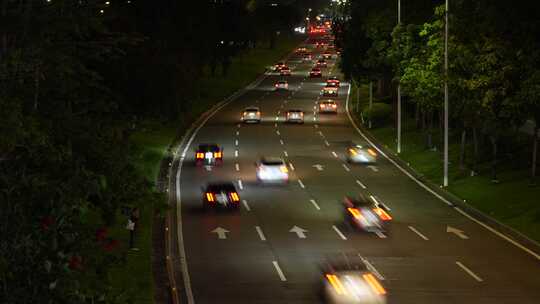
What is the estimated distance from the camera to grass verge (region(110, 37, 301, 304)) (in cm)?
1967

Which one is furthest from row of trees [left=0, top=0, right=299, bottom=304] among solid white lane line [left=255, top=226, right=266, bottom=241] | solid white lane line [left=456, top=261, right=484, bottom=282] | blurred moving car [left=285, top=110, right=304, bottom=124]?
blurred moving car [left=285, top=110, right=304, bottom=124]

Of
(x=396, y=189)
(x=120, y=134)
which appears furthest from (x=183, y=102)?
(x=120, y=134)

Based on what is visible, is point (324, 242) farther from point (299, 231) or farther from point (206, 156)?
A: point (206, 156)

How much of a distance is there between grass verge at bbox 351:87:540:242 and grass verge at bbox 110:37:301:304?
44.6 ft

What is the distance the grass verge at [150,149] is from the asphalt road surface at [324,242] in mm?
1439

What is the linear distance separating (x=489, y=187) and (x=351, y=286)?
24.3 meters

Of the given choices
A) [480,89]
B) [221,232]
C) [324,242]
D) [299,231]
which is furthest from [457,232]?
[480,89]

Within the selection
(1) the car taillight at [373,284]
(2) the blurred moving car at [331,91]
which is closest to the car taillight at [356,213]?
(1) the car taillight at [373,284]

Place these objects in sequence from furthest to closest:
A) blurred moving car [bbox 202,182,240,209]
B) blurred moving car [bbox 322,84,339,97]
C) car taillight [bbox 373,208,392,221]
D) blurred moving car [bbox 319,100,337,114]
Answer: blurred moving car [bbox 322,84,339,97] → blurred moving car [bbox 319,100,337,114] → blurred moving car [bbox 202,182,240,209] → car taillight [bbox 373,208,392,221]

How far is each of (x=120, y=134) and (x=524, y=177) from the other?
116ft

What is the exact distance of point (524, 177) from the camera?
47625mm

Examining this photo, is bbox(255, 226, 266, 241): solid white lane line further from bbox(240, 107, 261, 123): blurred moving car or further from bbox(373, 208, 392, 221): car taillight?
bbox(240, 107, 261, 123): blurred moving car

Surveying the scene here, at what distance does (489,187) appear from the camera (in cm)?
4678

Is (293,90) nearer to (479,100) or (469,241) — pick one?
(479,100)
